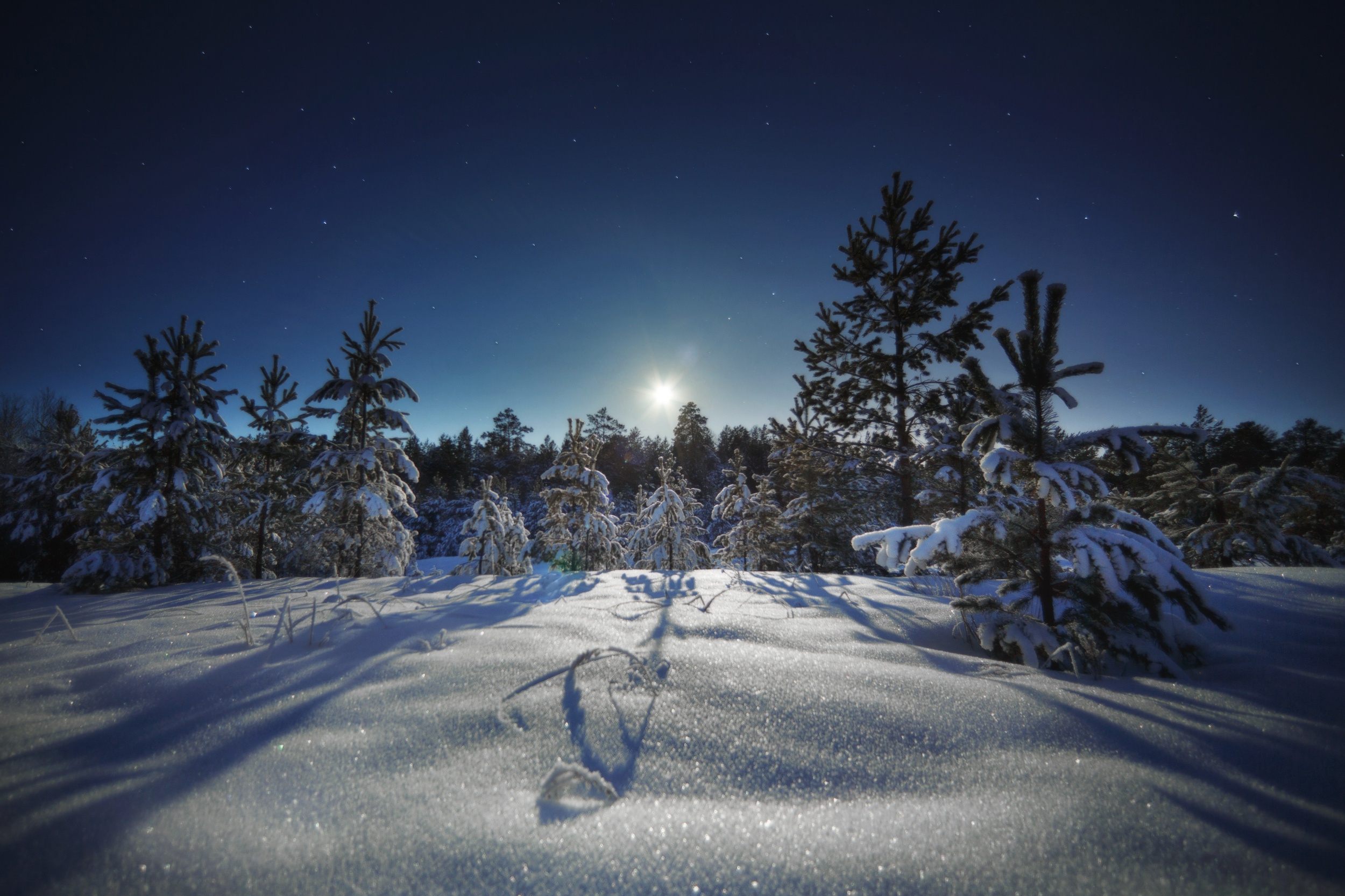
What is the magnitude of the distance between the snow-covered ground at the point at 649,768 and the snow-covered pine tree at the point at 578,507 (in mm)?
7776

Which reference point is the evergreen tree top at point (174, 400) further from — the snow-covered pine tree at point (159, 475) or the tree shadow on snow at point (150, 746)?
the tree shadow on snow at point (150, 746)

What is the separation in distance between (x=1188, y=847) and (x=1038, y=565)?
7.46ft

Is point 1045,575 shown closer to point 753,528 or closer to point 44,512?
point 753,528

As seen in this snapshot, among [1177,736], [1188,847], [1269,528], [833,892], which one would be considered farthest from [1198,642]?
[1269,528]

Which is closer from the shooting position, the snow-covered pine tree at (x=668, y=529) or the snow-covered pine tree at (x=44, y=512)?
the snow-covered pine tree at (x=44, y=512)

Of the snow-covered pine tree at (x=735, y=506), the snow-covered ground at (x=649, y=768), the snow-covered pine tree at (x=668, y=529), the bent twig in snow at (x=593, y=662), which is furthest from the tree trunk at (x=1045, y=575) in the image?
the snow-covered pine tree at (x=735, y=506)

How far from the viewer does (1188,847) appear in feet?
2.76

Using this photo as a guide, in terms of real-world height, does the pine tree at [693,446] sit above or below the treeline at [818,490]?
above

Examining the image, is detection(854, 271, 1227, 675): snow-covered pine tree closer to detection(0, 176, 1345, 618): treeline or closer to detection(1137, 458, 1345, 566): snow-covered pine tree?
detection(0, 176, 1345, 618): treeline

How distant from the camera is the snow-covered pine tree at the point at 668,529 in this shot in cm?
1085

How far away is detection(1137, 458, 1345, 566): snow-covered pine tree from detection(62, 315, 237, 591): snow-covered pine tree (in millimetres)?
16220

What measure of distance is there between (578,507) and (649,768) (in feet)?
30.2

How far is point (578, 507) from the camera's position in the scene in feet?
32.8

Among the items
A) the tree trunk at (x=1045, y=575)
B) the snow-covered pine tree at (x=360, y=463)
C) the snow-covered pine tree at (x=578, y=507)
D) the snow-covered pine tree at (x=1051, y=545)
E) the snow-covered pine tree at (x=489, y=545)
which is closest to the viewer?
the snow-covered pine tree at (x=1051, y=545)
